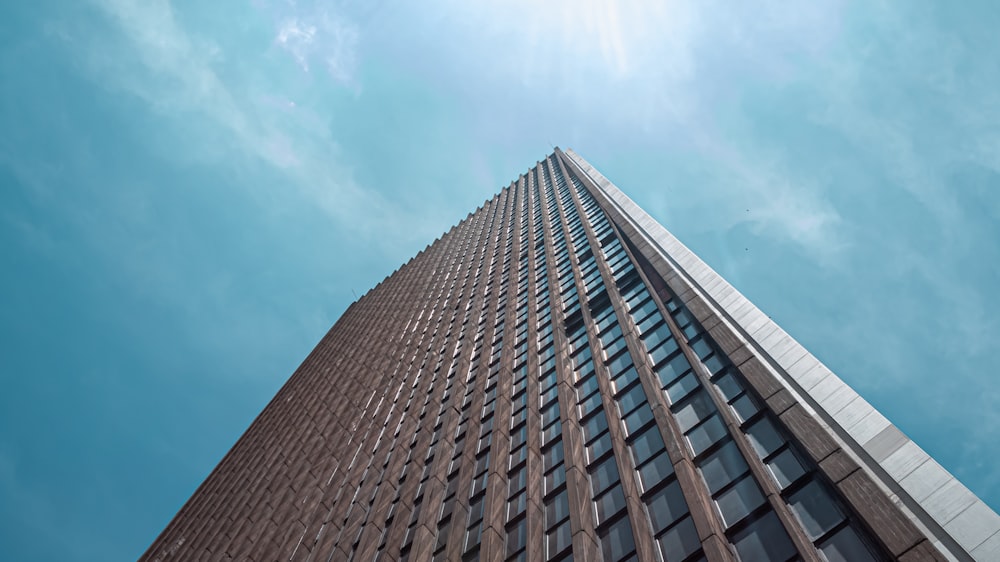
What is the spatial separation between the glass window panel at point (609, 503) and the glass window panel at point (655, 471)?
2.70 ft

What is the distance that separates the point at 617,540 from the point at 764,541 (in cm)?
455

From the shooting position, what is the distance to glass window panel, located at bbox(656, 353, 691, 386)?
900 inches

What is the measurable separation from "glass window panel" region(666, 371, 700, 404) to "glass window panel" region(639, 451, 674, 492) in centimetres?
293

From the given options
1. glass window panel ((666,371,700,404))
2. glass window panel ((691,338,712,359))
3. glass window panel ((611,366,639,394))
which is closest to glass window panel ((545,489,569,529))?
glass window panel ((666,371,700,404))

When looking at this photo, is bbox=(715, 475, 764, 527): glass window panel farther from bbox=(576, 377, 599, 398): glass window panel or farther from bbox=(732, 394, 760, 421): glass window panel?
bbox=(576, 377, 599, 398): glass window panel

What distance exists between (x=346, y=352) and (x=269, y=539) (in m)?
39.0

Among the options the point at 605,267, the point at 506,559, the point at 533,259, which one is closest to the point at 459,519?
the point at 506,559

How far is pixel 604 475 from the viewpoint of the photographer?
20406 millimetres

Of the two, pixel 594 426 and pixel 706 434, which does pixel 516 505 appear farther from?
pixel 706 434

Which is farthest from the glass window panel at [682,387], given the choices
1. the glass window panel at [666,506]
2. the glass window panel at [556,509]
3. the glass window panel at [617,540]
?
the glass window panel at [617,540]

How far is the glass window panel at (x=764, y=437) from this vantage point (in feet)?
54.1

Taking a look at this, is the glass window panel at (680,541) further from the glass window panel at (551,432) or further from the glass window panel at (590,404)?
the glass window panel at (551,432)

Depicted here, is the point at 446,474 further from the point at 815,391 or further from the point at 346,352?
the point at 346,352

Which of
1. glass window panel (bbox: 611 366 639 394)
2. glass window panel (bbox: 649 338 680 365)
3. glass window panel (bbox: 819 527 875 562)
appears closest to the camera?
glass window panel (bbox: 819 527 875 562)
